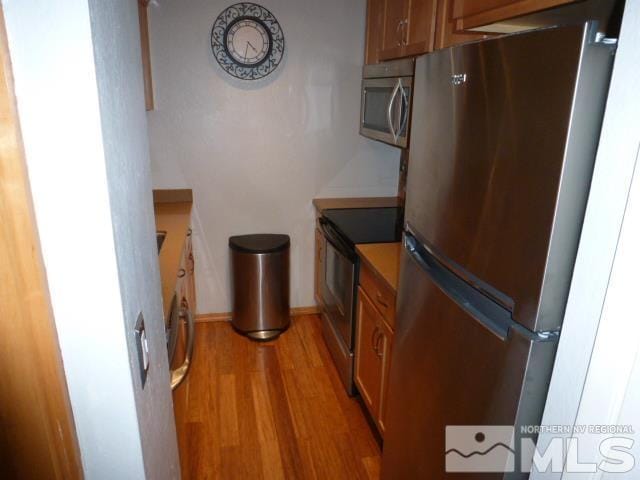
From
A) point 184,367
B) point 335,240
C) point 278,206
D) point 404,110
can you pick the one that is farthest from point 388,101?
point 184,367

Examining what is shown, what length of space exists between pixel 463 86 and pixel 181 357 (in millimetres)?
1328

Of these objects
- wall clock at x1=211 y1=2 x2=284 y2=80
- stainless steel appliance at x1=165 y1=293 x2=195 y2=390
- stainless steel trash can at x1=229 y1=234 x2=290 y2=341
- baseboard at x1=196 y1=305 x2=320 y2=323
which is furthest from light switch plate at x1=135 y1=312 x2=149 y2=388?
baseboard at x1=196 y1=305 x2=320 y2=323

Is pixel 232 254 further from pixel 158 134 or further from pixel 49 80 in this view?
pixel 49 80

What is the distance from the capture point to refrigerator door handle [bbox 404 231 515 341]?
102 cm

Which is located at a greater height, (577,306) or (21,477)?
(577,306)

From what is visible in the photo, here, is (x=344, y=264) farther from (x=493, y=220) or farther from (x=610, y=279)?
(x=610, y=279)

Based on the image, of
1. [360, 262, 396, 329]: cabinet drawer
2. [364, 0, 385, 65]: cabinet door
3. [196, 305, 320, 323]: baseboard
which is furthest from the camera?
[196, 305, 320, 323]: baseboard

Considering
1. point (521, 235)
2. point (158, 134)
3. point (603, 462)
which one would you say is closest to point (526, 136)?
point (521, 235)

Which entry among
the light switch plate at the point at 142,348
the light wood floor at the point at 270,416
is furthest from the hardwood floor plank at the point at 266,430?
the light switch plate at the point at 142,348

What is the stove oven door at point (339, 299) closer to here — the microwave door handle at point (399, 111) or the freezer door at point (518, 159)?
the microwave door handle at point (399, 111)

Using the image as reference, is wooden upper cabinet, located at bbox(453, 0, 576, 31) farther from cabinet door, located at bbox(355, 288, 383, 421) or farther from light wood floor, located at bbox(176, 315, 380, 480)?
light wood floor, located at bbox(176, 315, 380, 480)

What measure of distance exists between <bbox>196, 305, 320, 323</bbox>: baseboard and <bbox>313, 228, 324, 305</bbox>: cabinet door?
0.48ft

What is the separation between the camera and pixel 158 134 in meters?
2.88

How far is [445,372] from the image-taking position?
49.1 inches
